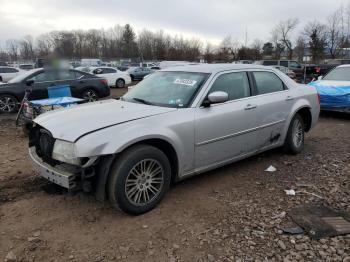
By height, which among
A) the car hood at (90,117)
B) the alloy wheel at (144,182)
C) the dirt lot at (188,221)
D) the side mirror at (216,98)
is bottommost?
the dirt lot at (188,221)

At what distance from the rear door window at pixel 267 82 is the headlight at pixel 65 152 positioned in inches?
119

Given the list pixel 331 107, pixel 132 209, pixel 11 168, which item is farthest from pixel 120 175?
pixel 331 107

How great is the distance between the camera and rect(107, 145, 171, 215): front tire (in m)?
3.62

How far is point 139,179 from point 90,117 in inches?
36.4

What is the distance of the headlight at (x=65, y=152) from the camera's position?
11.5ft

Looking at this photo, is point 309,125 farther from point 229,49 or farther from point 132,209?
point 229,49

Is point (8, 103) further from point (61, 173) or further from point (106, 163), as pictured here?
point (106, 163)

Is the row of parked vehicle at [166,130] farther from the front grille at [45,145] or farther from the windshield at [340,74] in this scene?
the windshield at [340,74]

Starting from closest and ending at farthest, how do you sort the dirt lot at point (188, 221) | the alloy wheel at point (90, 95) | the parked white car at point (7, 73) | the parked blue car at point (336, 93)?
the dirt lot at point (188, 221), the parked blue car at point (336, 93), the alloy wheel at point (90, 95), the parked white car at point (7, 73)

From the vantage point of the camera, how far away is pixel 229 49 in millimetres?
60188

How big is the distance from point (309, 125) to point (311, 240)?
3.38m

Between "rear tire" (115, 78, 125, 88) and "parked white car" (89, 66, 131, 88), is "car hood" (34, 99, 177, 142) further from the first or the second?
"rear tire" (115, 78, 125, 88)

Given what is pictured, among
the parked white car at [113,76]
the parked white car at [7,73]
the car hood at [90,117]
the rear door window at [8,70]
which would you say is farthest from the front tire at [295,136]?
the rear door window at [8,70]

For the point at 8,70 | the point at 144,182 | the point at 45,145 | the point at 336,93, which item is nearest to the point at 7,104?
the point at 45,145
